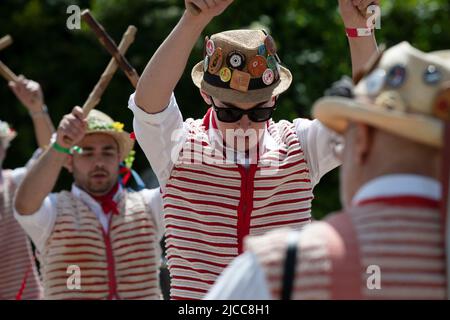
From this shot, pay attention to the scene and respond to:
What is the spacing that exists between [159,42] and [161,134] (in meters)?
5.51

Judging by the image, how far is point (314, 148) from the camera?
3529 mm

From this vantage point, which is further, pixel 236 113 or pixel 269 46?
pixel 269 46

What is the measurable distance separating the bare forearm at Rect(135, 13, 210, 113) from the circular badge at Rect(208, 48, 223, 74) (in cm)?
29

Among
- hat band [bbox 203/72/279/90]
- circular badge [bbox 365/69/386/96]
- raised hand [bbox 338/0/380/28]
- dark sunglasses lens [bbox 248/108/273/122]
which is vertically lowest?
circular badge [bbox 365/69/386/96]

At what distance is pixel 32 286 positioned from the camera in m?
5.50

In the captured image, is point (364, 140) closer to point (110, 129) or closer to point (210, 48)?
point (210, 48)

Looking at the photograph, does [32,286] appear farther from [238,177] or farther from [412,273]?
[412,273]

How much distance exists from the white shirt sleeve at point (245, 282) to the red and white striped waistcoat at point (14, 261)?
3579mm

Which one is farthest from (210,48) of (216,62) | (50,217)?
(50,217)

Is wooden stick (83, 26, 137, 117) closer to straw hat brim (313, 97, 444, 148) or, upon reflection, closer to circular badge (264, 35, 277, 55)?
circular badge (264, 35, 277, 55)

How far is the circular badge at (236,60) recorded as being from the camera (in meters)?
3.54

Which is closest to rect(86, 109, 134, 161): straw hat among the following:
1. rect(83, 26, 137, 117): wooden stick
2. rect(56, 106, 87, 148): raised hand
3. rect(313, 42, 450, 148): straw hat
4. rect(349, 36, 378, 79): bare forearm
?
rect(83, 26, 137, 117): wooden stick

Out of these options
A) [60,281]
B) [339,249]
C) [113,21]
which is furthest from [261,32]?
[113,21]

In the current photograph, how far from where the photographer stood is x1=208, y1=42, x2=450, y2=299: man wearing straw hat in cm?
193
